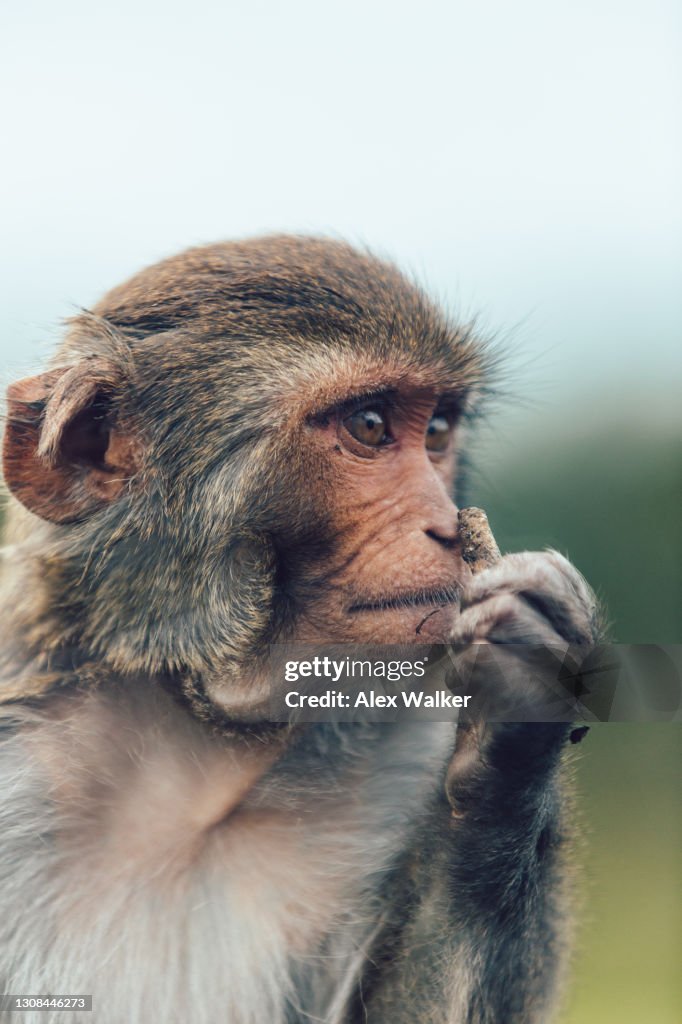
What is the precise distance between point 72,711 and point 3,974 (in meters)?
0.65

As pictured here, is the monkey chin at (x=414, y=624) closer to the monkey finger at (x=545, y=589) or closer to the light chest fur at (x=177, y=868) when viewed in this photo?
the monkey finger at (x=545, y=589)

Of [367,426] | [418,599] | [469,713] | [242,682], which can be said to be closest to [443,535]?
[418,599]

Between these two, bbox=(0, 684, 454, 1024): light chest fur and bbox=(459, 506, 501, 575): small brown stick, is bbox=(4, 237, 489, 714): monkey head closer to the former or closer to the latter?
bbox=(459, 506, 501, 575): small brown stick

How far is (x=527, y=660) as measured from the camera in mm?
2059

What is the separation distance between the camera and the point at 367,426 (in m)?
2.53

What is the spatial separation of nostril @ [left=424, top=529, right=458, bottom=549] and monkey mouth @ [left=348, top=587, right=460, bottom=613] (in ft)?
0.37

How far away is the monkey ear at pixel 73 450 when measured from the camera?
243cm

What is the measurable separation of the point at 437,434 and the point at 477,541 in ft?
1.79

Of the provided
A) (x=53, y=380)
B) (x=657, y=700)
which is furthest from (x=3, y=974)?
(x=657, y=700)

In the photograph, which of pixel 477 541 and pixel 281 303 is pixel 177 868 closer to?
pixel 477 541

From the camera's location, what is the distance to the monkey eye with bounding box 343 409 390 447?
98.8 inches

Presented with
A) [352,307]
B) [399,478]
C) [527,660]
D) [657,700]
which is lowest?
[657,700]

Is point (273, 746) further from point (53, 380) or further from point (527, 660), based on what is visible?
point (53, 380)

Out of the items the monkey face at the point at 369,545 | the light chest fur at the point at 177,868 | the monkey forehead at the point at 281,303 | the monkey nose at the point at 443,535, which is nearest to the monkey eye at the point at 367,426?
the monkey face at the point at 369,545
